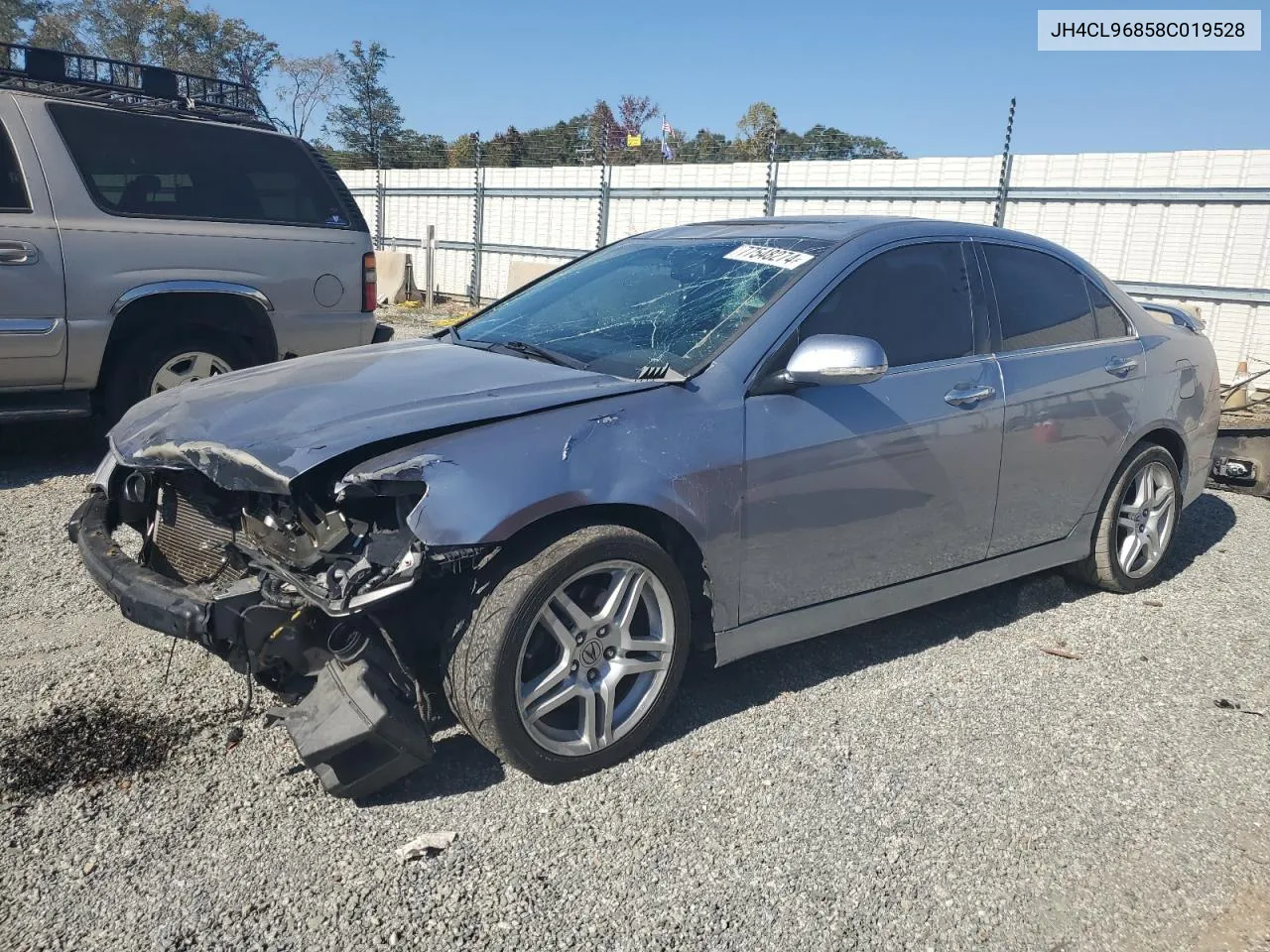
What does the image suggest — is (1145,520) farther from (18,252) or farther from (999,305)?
(18,252)

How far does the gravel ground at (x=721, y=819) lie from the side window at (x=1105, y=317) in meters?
1.51

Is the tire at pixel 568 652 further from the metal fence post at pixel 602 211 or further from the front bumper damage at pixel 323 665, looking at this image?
the metal fence post at pixel 602 211

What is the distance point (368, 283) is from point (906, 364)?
167 inches

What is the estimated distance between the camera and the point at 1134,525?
475 centimetres

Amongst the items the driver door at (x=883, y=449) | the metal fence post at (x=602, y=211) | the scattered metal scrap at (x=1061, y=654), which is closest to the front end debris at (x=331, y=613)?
the driver door at (x=883, y=449)

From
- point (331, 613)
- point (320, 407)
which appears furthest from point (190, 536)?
point (331, 613)

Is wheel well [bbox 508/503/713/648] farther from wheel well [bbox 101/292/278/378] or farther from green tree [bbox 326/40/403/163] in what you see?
green tree [bbox 326/40/403/163]

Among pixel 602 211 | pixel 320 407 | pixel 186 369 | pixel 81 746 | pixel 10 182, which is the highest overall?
pixel 602 211

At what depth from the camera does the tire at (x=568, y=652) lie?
2.74 metres

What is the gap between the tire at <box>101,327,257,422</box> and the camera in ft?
18.5

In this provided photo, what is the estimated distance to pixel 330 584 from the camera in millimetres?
2619

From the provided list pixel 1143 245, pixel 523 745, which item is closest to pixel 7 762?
pixel 523 745

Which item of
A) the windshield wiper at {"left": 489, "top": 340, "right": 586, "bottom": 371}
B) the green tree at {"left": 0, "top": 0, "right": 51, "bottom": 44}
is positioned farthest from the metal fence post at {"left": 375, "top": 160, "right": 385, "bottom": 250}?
the green tree at {"left": 0, "top": 0, "right": 51, "bottom": 44}

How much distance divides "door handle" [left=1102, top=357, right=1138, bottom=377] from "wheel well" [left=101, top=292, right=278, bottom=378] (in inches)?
188
